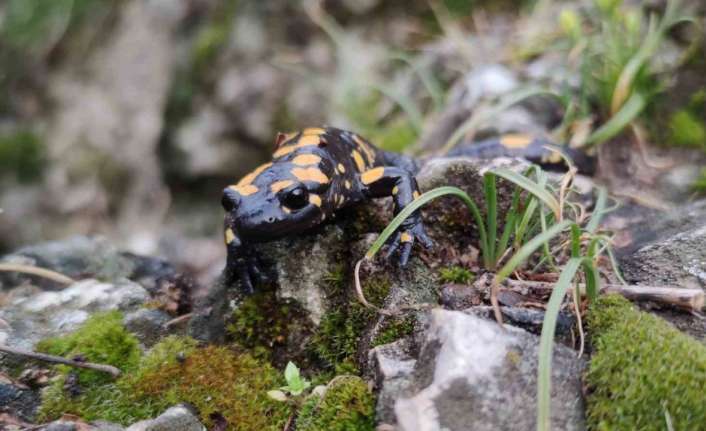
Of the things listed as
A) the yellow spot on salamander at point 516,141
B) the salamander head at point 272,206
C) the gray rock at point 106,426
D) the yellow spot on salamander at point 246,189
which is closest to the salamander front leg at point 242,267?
the salamander head at point 272,206

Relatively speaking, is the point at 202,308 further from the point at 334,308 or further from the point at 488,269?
the point at 488,269

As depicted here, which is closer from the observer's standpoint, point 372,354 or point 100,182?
point 372,354

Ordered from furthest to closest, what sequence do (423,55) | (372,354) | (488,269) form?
(423,55)
(488,269)
(372,354)

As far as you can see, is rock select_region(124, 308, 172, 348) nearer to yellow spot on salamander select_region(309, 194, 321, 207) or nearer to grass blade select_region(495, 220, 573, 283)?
yellow spot on salamander select_region(309, 194, 321, 207)

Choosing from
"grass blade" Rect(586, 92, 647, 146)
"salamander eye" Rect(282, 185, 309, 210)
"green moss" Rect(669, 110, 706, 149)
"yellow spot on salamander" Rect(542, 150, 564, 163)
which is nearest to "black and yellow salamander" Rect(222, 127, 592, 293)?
"salamander eye" Rect(282, 185, 309, 210)

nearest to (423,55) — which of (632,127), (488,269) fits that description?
(632,127)

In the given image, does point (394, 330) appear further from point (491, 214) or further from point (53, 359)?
point (53, 359)

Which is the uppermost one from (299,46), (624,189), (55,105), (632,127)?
(55,105)
